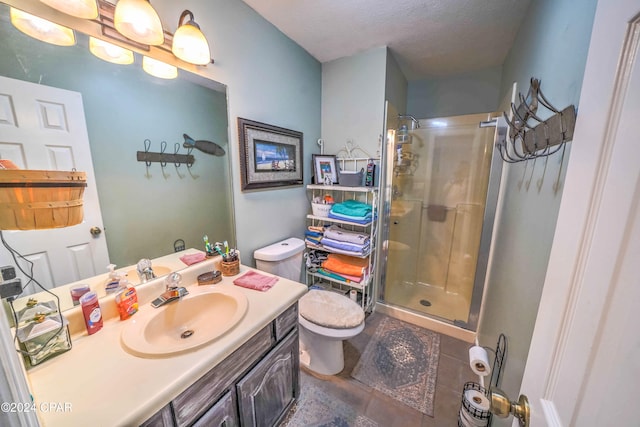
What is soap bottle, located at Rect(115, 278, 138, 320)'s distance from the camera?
91cm

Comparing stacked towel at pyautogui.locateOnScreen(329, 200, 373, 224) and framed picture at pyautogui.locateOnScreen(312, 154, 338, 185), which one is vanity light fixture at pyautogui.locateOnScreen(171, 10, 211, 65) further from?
stacked towel at pyautogui.locateOnScreen(329, 200, 373, 224)

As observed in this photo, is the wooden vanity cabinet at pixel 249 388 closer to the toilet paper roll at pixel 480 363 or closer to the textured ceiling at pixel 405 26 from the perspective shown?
the toilet paper roll at pixel 480 363

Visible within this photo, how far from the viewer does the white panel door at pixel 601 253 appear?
0.30 m

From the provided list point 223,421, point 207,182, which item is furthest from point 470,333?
point 207,182

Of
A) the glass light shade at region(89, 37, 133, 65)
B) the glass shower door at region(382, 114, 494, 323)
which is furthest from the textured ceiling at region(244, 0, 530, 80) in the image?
the glass light shade at region(89, 37, 133, 65)

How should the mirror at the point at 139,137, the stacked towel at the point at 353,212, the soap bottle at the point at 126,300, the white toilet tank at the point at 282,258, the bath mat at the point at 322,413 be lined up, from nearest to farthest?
the mirror at the point at 139,137 < the soap bottle at the point at 126,300 < the bath mat at the point at 322,413 < the white toilet tank at the point at 282,258 < the stacked towel at the point at 353,212

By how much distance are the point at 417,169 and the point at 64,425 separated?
2696 mm

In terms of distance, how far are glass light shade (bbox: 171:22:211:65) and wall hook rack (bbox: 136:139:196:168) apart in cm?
42

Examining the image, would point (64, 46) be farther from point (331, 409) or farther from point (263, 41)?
point (331, 409)

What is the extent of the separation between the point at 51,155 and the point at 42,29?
424 millimetres

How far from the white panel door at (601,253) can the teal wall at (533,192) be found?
1.24 feet

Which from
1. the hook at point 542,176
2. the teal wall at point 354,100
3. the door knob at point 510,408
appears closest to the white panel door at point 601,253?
the door knob at point 510,408

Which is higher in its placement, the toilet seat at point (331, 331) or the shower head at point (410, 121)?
the shower head at point (410, 121)

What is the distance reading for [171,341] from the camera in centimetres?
96
